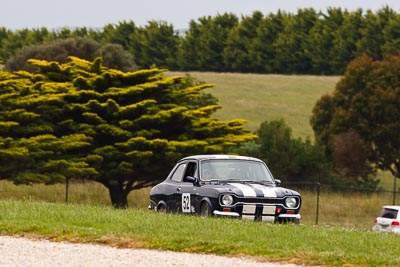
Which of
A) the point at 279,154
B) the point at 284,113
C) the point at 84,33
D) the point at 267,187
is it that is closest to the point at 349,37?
the point at 284,113

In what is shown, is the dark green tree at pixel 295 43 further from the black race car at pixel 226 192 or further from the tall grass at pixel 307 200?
the black race car at pixel 226 192

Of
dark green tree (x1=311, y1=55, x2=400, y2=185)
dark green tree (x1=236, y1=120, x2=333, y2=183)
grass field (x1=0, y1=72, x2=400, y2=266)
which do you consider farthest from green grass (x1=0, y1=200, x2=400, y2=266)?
dark green tree (x1=311, y1=55, x2=400, y2=185)

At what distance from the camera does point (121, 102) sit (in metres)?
43.0

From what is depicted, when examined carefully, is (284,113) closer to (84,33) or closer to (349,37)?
(349,37)

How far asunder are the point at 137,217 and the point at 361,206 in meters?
26.7

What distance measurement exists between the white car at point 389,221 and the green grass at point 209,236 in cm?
909

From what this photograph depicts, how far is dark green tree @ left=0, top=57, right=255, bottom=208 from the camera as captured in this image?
1577 inches

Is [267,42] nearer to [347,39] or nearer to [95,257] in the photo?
[347,39]

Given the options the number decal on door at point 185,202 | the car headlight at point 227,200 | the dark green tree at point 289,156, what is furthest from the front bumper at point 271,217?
the dark green tree at point 289,156

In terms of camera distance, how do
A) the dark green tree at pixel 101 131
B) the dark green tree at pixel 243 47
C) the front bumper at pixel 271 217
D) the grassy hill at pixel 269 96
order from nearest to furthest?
1. the front bumper at pixel 271 217
2. the dark green tree at pixel 101 131
3. the grassy hill at pixel 269 96
4. the dark green tree at pixel 243 47

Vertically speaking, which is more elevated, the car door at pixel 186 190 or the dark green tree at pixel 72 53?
the dark green tree at pixel 72 53

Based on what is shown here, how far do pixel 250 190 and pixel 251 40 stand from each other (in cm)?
7870

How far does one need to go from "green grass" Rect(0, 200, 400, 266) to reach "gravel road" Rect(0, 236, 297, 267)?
→ 18.3 inches

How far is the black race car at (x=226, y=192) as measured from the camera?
20.4 metres
